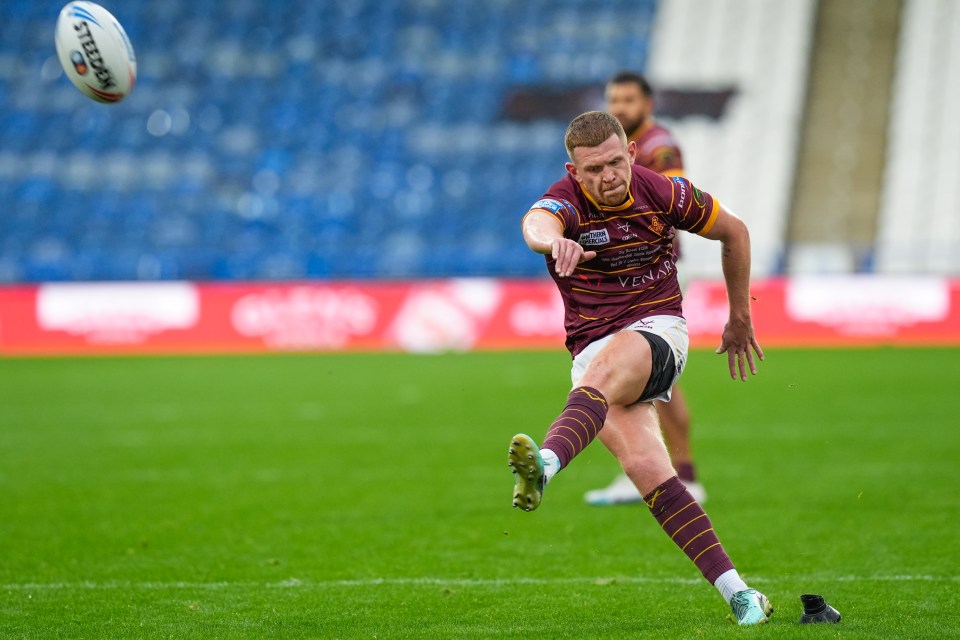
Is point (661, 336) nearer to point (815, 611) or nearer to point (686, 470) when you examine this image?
point (815, 611)

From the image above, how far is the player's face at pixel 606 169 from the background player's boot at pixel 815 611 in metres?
1.65

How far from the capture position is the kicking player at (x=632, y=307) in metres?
4.65

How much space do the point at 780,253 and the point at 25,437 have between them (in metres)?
14.0

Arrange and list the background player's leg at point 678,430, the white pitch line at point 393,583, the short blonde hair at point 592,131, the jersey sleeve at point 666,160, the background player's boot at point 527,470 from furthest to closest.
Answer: the background player's leg at point 678,430, the jersey sleeve at point 666,160, the white pitch line at point 393,583, the short blonde hair at point 592,131, the background player's boot at point 527,470

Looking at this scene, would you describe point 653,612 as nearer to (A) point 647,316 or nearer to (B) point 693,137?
(A) point 647,316

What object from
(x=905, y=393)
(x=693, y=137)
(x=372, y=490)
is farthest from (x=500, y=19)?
(x=372, y=490)

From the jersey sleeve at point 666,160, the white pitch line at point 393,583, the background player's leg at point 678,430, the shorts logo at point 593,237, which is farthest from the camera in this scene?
the background player's leg at point 678,430

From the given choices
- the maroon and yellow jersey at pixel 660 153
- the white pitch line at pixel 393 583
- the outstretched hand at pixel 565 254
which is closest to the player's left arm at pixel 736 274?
the outstretched hand at pixel 565 254

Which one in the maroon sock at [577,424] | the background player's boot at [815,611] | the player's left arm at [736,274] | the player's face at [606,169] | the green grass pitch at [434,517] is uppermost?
the player's face at [606,169]

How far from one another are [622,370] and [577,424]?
0.33m

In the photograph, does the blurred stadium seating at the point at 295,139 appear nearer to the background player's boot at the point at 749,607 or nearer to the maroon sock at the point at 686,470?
the maroon sock at the point at 686,470

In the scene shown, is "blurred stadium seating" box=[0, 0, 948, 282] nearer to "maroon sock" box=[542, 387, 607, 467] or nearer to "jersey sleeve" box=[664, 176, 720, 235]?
"jersey sleeve" box=[664, 176, 720, 235]

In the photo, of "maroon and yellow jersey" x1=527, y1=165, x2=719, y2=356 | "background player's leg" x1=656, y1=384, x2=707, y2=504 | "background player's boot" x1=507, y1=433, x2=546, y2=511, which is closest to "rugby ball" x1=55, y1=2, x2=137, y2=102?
"maroon and yellow jersey" x1=527, y1=165, x2=719, y2=356

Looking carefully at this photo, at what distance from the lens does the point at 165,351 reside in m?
20.5
